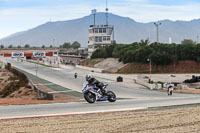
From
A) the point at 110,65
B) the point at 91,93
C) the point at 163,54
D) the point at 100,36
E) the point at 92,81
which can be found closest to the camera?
the point at 92,81

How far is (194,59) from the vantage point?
89438mm

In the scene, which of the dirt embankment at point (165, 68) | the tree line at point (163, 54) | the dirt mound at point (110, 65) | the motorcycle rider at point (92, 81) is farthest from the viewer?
the dirt mound at point (110, 65)

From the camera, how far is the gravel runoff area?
11492 millimetres

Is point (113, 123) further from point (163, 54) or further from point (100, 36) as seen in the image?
point (100, 36)

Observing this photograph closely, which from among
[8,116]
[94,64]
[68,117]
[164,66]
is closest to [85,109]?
[68,117]

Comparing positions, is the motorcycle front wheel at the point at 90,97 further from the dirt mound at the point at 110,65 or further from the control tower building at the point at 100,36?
the control tower building at the point at 100,36

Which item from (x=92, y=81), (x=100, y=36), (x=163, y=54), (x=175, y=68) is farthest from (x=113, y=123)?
(x=100, y=36)

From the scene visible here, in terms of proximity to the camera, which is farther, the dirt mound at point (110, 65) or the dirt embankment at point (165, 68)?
the dirt mound at point (110, 65)

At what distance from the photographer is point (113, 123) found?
1255cm

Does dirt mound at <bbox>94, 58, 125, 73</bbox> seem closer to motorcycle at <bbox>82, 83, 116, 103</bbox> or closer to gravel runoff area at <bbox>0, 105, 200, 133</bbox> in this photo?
motorcycle at <bbox>82, 83, 116, 103</bbox>

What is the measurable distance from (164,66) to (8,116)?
255 ft

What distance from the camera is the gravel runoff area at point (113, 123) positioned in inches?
452

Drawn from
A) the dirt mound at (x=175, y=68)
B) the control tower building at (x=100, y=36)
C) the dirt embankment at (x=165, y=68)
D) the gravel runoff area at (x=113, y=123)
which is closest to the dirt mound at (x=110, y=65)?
the dirt embankment at (x=165, y=68)

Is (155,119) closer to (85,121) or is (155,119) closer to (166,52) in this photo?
(85,121)
